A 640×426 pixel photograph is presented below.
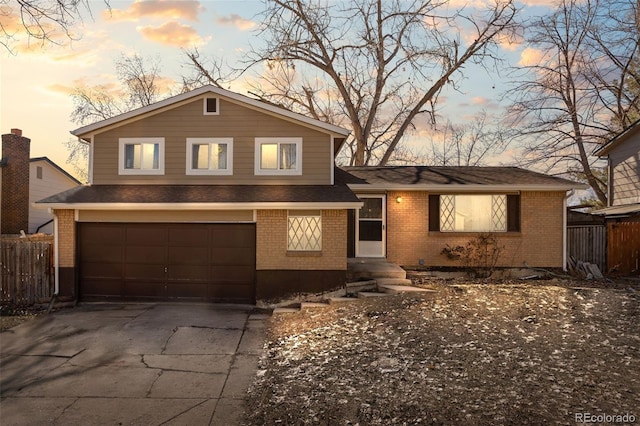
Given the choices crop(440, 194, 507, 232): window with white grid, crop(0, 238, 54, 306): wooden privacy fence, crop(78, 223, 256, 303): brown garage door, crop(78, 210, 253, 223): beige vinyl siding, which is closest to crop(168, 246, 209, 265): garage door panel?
crop(78, 223, 256, 303): brown garage door

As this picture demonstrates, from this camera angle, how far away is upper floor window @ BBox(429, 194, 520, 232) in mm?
13305

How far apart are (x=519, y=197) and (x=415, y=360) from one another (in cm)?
917

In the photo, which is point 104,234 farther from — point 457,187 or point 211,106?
point 457,187

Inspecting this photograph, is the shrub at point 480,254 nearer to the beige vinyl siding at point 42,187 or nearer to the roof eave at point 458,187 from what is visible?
the roof eave at point 458,187

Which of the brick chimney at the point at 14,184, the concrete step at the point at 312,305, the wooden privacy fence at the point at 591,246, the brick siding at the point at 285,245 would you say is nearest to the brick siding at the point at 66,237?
the brick siding at the point at 285,245

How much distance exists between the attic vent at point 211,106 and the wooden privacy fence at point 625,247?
1337 cm

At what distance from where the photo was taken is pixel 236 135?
11.8 m

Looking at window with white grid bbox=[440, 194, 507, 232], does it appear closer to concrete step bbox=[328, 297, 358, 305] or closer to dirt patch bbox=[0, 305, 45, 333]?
concrete step bbox=[328, 297, 358, 305]

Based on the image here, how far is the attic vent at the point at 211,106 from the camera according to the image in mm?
11844

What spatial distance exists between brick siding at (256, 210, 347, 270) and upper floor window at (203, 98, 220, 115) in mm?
3366

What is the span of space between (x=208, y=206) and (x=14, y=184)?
17.2 m

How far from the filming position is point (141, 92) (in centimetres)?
3070

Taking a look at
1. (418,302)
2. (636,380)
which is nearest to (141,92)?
(418,302)

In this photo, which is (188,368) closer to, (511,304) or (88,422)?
(88,422)
